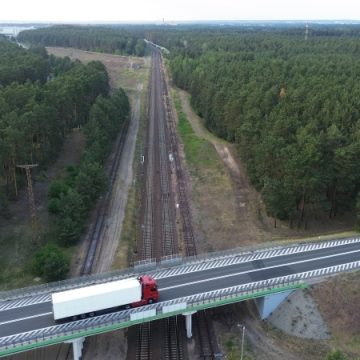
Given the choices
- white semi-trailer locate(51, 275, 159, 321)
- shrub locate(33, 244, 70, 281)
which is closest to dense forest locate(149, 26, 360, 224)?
white semi-trailer locate(51, 275, 159, 321)

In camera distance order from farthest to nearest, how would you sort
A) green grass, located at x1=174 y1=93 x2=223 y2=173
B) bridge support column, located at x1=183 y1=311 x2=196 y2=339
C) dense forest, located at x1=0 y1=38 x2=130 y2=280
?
green grass, located at x1=174 y1=93 x2=223 y2=173 → dense forest, located at x1=0 y1=38 x2=130 y2=280 → bridge support column, located at x1=183 y1=311 x2=196 y2=339

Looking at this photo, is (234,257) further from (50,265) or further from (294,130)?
(294,130)

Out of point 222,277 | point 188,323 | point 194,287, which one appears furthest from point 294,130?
point 188,323

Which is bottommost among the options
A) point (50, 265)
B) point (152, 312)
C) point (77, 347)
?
point (77, 347)

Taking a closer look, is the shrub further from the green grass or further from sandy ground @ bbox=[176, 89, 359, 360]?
the green grass

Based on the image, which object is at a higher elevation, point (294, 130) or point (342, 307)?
point (294, 130)

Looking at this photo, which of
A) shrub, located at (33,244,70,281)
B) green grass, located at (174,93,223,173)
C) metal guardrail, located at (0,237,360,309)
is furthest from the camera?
green grass, located at (174,93,223,173)

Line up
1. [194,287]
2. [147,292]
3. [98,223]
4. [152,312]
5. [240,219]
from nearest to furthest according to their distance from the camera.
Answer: [152,312] < [147,292] < [194,287] < [98,223] < [240,219]

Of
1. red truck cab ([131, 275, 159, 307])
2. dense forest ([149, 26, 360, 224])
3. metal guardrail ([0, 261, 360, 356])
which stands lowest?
metal guardrail ([0, 261, 360, 356])

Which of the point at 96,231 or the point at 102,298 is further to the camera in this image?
the point at 96,231
